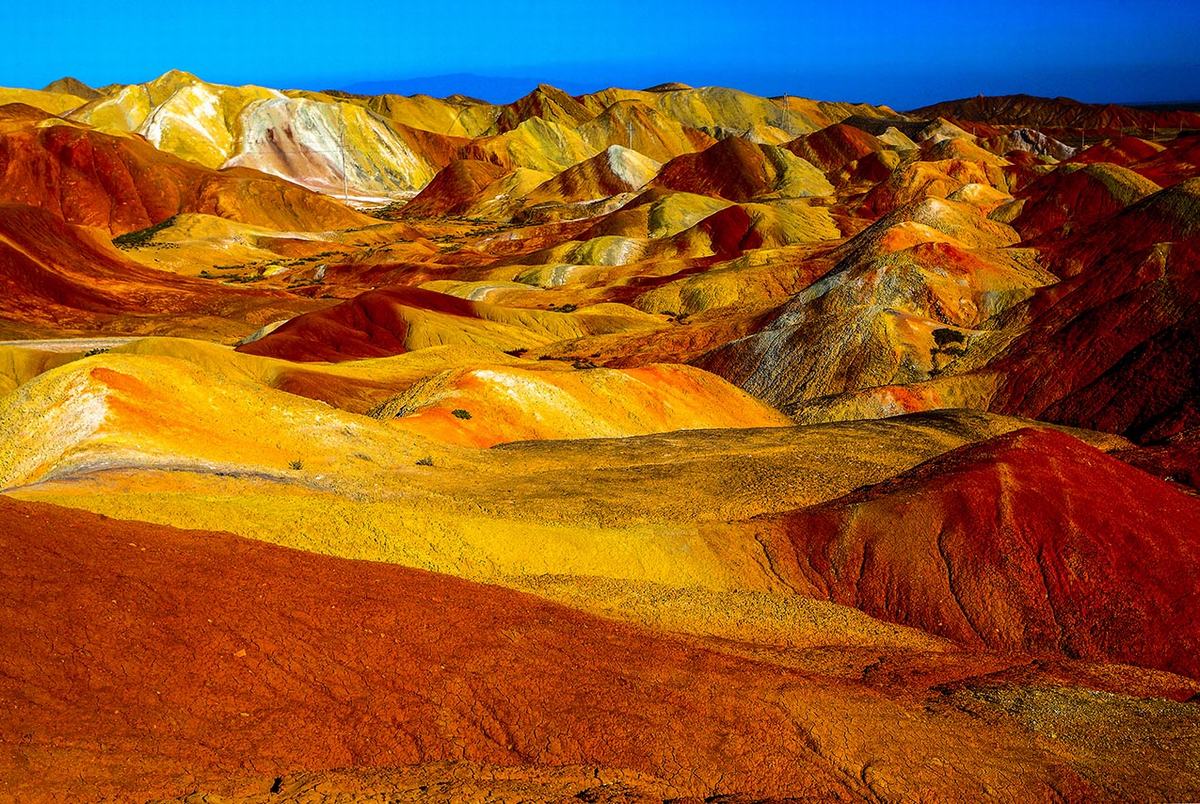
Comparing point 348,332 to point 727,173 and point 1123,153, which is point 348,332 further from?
point 1123,153

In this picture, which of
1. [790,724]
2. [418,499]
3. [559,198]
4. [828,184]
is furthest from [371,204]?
[790,724]

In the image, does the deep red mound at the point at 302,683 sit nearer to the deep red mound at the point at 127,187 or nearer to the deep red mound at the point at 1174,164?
the deep red mound at the point at 1174,164

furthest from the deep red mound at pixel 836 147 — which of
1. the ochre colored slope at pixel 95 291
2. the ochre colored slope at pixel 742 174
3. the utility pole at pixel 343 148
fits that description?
the ochre colored slope at pixel 95 291

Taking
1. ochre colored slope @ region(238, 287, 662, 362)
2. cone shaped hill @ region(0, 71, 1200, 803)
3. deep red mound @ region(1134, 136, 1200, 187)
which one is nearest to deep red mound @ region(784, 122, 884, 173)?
deep red mound @ region(1134, 136, 1200, 187)

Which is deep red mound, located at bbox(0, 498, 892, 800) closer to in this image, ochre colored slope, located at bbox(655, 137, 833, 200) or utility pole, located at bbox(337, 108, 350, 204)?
ochre colored slope, located at bbox(655, 137, 833, 200)

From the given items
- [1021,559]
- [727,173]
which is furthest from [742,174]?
[1021,559]

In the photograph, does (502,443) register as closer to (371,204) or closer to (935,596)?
(935,596)
